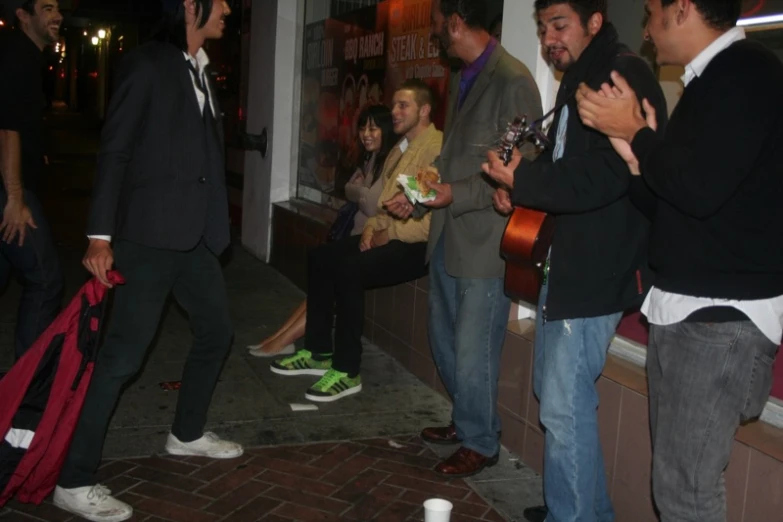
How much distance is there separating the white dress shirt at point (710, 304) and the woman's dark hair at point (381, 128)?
311 centimetres

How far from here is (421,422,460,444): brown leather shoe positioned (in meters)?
4.62

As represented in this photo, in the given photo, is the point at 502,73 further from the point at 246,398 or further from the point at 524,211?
the point at 246,398

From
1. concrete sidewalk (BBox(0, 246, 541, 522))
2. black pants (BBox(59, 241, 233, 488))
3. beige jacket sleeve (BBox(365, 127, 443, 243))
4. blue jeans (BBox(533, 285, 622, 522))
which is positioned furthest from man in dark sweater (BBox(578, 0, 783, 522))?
beige jacket sleeve (BBox(365, 127, 443, 243))

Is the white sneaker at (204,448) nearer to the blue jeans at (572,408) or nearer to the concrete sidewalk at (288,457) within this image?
the concrete sidewalk at (288,457)

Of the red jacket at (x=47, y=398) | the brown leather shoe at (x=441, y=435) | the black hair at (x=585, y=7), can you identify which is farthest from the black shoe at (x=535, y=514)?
the black hair at (x=585, y=7)

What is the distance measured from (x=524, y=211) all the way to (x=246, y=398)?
8.20ft

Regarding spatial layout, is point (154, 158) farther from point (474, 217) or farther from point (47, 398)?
point (474, 217)

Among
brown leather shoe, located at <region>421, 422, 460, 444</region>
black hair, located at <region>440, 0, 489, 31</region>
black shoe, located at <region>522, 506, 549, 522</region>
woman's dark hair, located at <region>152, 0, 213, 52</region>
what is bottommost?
black shoe, located at <region>522, 506, 549, 522</region>

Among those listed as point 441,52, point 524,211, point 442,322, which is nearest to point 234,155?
point 441,52

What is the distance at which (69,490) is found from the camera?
3676 mm

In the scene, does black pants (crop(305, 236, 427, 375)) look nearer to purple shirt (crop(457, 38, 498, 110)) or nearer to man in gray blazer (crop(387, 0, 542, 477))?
man in gray blazer (crop(387, 0, 542, 477))

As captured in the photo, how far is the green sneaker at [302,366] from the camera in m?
5.68

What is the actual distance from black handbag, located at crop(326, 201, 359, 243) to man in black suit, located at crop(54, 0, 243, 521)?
6.41ft

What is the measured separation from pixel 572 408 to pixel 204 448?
6.34ft
